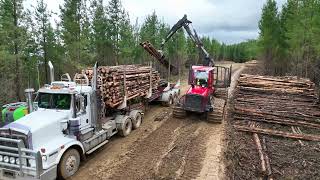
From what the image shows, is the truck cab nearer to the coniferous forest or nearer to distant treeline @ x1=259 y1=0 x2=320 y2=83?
the coniferous forest

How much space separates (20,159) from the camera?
884 centimetres

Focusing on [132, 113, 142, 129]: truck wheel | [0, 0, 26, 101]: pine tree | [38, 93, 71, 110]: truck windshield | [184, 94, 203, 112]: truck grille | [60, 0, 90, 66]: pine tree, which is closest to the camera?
[38, 93, 71, 110]: truck windshield

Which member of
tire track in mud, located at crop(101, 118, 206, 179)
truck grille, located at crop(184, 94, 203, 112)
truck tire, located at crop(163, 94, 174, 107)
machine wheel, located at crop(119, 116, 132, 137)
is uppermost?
truck grille, located at crop(184, 94, 203, 112)

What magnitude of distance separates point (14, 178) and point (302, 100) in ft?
58.2

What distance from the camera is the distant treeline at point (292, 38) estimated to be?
30922 millimetres

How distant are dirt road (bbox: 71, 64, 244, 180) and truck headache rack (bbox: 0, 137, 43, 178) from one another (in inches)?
66.7

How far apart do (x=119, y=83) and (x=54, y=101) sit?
389cm

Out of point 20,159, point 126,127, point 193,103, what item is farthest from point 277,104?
point 20,159

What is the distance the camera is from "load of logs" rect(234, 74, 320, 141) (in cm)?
1628

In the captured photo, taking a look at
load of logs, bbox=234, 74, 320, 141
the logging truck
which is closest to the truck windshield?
the logging truck

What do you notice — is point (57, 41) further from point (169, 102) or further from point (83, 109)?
point (83, 109)

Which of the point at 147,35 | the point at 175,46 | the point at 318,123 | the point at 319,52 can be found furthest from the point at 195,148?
the point at 175,46

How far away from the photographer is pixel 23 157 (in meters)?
8.83

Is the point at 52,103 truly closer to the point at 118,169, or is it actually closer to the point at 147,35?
the point at 118,169
